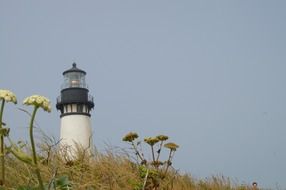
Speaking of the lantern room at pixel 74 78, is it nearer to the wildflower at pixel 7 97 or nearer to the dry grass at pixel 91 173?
the dry grass at pixel 91 173

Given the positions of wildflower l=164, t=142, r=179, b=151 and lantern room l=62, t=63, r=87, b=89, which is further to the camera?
lantern room l=62, t=63, r=87, b=89

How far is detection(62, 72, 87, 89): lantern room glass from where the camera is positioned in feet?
81.3

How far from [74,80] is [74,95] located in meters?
1.03

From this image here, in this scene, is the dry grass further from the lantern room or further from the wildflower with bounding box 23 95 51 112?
the lantern room

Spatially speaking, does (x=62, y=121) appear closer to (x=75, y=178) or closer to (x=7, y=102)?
(x=75, y=178)

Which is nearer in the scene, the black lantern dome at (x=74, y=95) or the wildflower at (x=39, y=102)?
the wildflower at (x=39, y=102)

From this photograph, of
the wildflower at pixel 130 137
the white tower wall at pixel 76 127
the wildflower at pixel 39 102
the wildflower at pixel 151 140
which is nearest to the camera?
the wildflower at pixel 39 102

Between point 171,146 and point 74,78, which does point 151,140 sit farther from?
point 74,78

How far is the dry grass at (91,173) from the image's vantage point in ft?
13.9

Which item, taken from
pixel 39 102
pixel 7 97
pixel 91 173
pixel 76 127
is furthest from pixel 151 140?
pixel 76 127

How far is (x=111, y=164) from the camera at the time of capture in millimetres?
5730

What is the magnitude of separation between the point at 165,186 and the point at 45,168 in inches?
55.9

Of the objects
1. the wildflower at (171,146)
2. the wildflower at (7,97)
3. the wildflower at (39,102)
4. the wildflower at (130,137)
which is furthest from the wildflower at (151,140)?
the wildflower at (39,102)

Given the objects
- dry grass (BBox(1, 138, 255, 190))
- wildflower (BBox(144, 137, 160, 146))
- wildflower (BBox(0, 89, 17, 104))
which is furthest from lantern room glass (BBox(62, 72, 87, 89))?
wildflower (BBox(0, 89, 17, 104))
